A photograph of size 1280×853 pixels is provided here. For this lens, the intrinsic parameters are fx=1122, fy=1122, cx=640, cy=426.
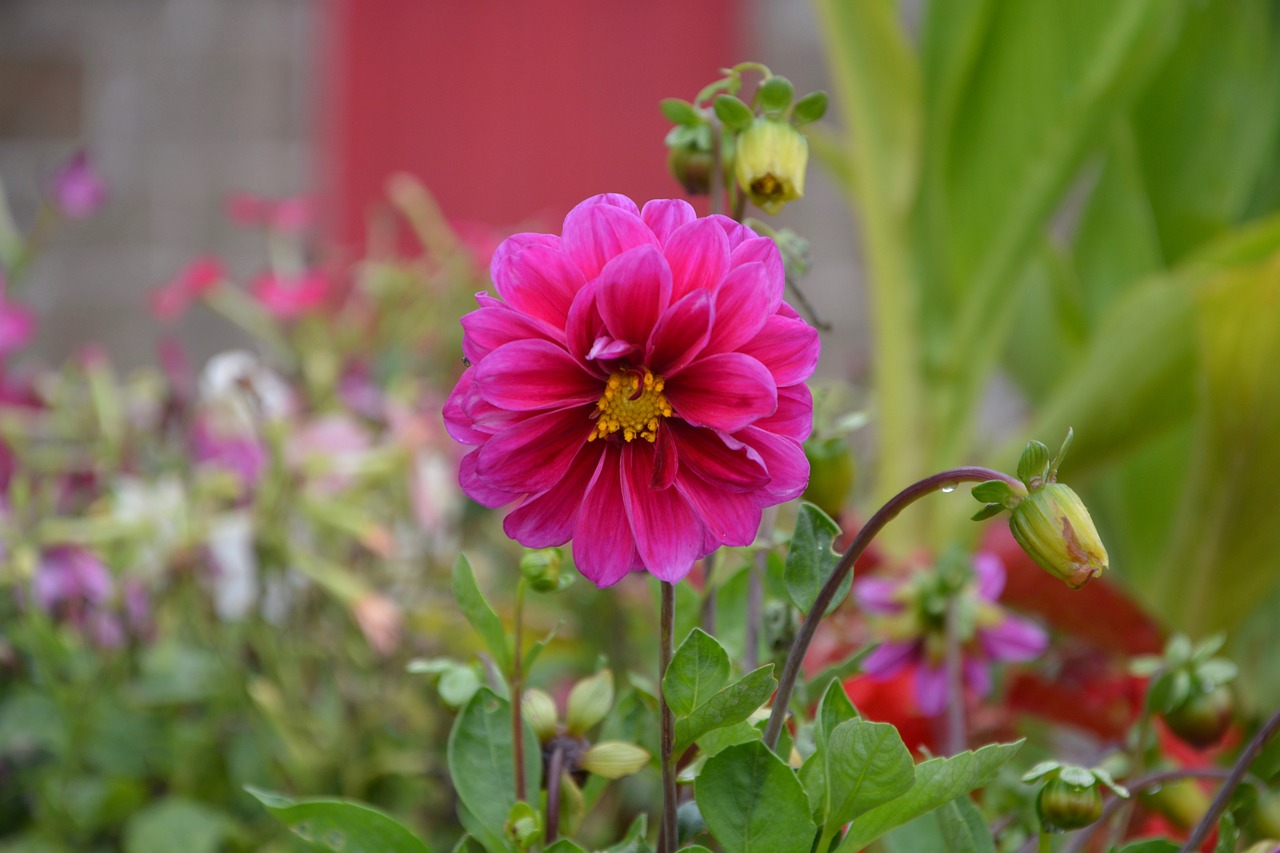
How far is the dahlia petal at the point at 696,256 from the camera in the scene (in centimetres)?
25

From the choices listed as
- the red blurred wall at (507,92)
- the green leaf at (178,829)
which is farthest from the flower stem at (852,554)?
the red blurred wall at (507,92)

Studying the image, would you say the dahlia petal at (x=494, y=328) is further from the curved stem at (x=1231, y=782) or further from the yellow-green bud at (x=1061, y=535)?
the curved stem at (x=1231, y=782)

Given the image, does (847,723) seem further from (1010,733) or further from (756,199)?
(1010,733)

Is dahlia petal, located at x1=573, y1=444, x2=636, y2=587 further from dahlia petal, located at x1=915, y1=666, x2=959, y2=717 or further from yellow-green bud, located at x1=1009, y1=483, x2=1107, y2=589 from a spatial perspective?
dahlia petal, located at x1=915, y1=666, x2=959, y2=717

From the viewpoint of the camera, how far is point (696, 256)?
0.25 m

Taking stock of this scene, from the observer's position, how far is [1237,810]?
0.33 m

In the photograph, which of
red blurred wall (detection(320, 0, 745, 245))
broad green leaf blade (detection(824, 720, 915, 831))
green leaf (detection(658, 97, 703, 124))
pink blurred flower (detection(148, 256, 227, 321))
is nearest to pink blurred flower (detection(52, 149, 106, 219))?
pink blurred flower (detection(148, 256, 227, 321))

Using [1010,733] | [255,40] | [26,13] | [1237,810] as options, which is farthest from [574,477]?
[26,13]

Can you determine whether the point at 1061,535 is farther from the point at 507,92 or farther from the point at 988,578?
the point at 507,92

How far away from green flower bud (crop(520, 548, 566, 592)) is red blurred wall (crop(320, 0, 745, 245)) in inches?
65.9

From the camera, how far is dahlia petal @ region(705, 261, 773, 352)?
0.79ft

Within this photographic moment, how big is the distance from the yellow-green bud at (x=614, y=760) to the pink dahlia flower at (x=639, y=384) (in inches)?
3.0

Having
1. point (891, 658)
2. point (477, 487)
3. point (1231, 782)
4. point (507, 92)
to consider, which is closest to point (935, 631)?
point (891, 658)

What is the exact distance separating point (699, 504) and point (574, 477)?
31mm
